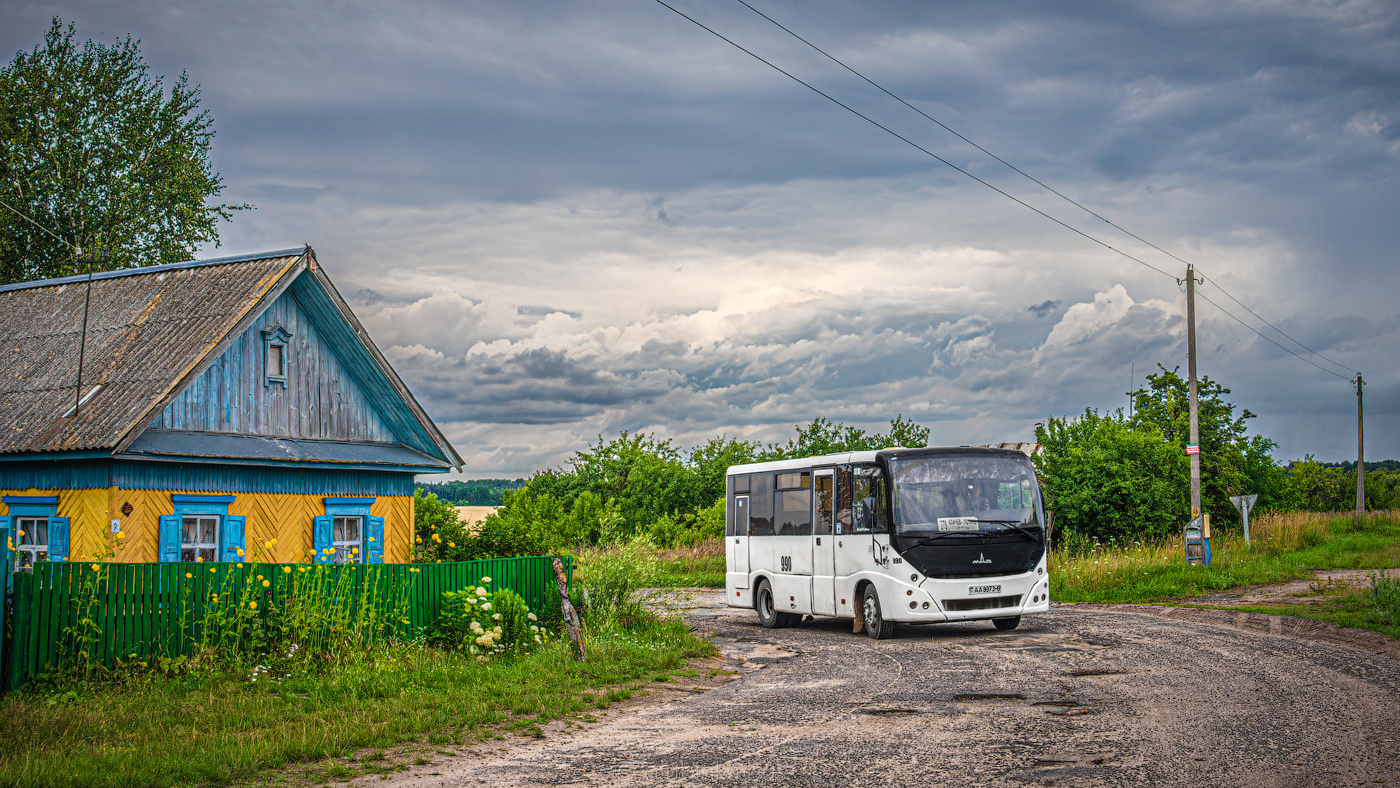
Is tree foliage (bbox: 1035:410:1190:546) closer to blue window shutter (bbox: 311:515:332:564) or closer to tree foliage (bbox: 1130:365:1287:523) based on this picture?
tree foliage (bbox: 1130:365:1287:523)

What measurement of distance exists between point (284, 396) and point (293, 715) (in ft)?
29.5

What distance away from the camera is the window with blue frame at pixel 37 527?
15156 mm

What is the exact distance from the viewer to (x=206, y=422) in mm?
16359

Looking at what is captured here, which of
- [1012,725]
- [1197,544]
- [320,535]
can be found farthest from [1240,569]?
[320,535]

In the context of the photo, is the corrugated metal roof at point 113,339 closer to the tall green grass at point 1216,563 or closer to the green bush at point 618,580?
the green bush at point 618,580

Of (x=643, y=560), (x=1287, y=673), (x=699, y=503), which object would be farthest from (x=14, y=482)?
(x=699, y=503)

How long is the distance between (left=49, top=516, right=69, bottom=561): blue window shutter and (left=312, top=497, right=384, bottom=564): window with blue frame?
11.8 feet

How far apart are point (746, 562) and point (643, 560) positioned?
15.3ft

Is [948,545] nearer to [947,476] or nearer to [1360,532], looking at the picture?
[947,476]

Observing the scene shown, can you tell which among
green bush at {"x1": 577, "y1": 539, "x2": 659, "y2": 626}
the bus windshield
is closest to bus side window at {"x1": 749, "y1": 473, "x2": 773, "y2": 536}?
green bush at {"x1": 577, "y1": 539, "x2": 659, "y2": 626}

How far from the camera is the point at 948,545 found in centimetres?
1602

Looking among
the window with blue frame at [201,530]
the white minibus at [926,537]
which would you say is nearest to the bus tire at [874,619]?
the white minibus at [926,537]

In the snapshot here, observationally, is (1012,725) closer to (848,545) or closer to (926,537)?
(926,537)

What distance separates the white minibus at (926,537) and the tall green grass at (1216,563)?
24.0 ft
